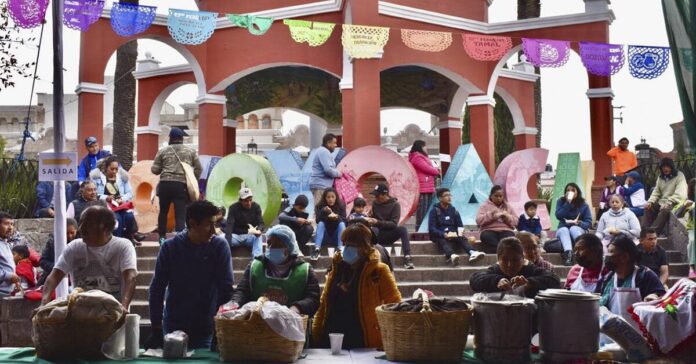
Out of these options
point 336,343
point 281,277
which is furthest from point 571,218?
point 336,343

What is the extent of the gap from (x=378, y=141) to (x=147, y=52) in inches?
401

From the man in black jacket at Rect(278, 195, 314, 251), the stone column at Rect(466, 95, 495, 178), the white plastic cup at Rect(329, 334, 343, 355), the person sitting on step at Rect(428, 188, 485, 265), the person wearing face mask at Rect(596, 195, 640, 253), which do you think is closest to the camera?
the white plastic cup at Rect(329, 334, 343, 355)

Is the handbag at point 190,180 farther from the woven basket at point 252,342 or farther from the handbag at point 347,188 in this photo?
the woven basket at point 252,342

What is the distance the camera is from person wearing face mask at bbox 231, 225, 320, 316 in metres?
6.00

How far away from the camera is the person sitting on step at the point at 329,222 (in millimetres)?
11078

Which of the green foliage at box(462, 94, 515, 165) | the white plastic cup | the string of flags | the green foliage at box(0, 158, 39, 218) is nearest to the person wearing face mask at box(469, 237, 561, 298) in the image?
the white plastic cup

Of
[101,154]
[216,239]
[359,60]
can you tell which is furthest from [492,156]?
[216,239]

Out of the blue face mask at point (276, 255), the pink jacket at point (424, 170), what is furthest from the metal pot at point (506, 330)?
the pink jacket at point (424, 170)

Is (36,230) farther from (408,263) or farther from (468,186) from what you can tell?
(468,186)

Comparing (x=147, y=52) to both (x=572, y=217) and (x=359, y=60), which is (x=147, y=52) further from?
(x=572, y=217)

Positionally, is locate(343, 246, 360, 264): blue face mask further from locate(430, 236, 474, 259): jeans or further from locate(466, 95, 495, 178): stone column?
locate(466, 95, 495, 178): stone column

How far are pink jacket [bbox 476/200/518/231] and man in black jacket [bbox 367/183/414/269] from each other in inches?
48.0

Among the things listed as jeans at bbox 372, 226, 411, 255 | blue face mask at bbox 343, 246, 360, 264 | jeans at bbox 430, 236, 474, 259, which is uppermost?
blue face mask at bbox 343, 246, 360, 264

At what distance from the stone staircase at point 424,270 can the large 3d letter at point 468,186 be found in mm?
2750
